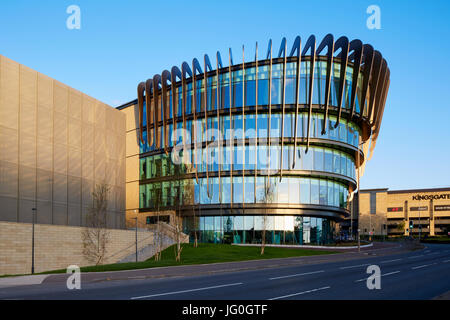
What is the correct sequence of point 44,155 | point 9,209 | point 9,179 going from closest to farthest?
point 9,209, point 9,179, point 44,155

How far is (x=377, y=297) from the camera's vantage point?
1476 centimetres

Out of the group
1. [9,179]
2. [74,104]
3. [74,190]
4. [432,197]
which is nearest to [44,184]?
[9,179]

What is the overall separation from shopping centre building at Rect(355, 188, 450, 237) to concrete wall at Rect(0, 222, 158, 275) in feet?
383

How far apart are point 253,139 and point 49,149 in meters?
26.5

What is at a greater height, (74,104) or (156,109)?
(156,109)

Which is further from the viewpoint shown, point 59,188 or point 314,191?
point 314,191

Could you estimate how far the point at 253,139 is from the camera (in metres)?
61.6

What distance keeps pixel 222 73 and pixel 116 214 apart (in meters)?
23.7

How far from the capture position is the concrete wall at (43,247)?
33.3m

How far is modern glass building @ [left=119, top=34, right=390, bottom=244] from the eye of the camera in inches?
2351

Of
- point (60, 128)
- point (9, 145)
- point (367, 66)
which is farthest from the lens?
point (367, 66)

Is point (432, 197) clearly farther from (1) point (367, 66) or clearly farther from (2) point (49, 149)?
(2) point (49, 149)

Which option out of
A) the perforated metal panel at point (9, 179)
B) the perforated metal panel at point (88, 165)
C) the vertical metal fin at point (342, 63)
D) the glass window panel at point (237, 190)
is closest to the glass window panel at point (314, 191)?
the vertical metal fin at point (342, 63)

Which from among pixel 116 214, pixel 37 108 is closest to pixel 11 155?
pixel 37 108
